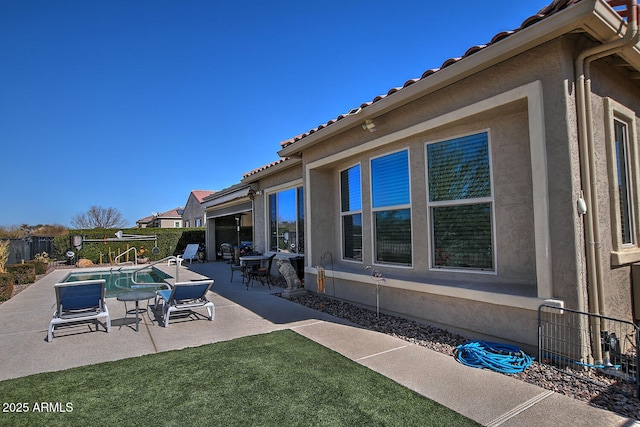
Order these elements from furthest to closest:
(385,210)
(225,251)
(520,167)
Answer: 1. (225,251)
2. (385,210)
3. (520,167)

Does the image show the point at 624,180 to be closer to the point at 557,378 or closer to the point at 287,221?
the point at 557,378

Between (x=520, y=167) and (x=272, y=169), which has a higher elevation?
(x=272, y=169)

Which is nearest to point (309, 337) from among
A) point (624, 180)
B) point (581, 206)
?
point (581, 206)

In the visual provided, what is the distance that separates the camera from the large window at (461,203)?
220 inches

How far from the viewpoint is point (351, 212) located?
8.73 m

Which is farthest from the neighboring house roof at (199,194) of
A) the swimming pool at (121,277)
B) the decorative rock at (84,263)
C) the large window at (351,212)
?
the large window at (351,212)

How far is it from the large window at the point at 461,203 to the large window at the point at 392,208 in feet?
2.14

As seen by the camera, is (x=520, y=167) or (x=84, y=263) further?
(x=84, y=263)

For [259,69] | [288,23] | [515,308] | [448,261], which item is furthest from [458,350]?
[259,69]

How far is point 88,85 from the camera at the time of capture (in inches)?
569

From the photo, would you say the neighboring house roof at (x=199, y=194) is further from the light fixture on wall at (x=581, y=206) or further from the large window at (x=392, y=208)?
the light fixture on wall at (x=581, y=206)

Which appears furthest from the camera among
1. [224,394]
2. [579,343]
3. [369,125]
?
[369,125]

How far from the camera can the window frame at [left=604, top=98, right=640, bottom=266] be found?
4.73 metres

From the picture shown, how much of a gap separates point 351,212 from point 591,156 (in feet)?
17.3
